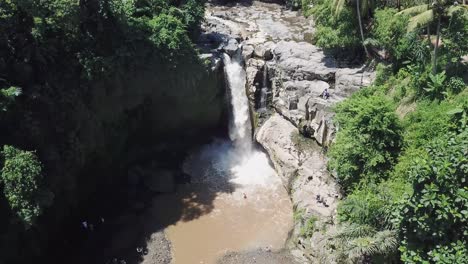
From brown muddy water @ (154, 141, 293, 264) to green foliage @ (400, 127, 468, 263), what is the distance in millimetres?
9548

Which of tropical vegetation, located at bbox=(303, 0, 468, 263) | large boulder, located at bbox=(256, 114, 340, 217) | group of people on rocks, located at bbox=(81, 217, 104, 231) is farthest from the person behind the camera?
group of people on rocks, located at bbox=(81, 217, 104, 231)

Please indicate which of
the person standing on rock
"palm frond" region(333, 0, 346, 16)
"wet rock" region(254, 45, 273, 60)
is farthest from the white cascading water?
"palm frond" region(333, 0, 346, 16)

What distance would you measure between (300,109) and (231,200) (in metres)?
8.24

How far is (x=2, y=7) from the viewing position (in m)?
24.7

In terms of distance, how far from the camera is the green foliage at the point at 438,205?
18.7m

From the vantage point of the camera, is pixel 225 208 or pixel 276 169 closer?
pixel 225 208

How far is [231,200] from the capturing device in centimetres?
3172

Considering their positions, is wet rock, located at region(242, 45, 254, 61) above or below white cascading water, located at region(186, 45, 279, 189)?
above

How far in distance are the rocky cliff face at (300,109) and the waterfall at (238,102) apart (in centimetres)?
75

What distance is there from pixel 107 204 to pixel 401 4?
25122 mm

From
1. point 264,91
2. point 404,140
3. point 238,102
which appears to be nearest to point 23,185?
point 238,102

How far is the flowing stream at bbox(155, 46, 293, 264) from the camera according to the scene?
28.2 m

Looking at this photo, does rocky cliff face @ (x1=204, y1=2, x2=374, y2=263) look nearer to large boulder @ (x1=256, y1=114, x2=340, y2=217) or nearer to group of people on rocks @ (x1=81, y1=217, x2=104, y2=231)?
large boulder @ (x1=256, y1=114, x2=340, y2=217)

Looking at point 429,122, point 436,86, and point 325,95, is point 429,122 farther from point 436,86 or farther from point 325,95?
point 325,95
